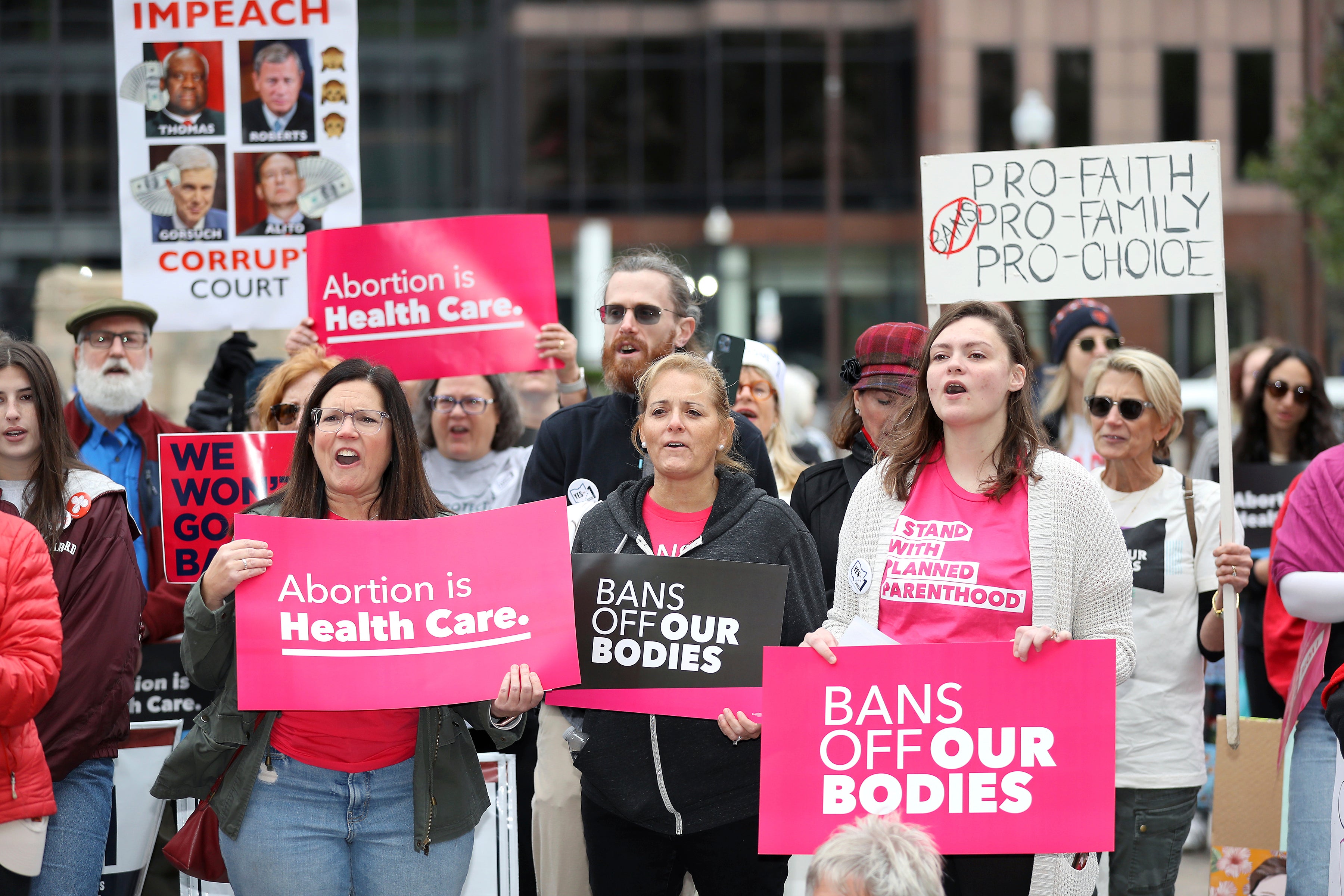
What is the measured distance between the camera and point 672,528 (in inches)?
156

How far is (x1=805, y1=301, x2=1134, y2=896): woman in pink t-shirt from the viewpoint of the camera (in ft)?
11.2

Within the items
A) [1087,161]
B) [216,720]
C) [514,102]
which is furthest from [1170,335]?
[216,720]

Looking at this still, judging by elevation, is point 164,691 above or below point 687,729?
below

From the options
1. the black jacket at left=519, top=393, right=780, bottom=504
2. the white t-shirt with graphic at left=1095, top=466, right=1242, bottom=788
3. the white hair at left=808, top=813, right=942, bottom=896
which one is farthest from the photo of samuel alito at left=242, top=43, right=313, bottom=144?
the white hair at left=808, top=813, right=942, bottom=896

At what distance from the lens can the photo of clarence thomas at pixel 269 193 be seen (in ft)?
19.8

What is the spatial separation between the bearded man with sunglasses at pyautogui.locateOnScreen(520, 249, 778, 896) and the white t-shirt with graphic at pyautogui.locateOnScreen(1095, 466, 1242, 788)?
131cm

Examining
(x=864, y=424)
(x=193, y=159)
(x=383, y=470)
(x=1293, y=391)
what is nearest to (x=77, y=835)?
(x=383, y=470)

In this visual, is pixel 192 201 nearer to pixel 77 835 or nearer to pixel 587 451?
pixel 587 451

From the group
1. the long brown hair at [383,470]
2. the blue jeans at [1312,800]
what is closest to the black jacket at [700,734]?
the long brown hair at [383,470]

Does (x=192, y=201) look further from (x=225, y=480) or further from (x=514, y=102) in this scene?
(x=514, y=102)

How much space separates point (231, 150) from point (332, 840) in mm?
3537

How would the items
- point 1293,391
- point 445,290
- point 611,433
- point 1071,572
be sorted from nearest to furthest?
point 1071,572 < point 611,433 < point 445,290 < point 1293,391

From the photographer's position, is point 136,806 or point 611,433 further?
point 136,806

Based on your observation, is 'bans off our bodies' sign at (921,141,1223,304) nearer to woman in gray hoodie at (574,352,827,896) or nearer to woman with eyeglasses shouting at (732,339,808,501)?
woman in gray hoodie at (574,352,827,896)
